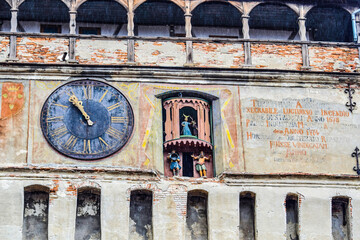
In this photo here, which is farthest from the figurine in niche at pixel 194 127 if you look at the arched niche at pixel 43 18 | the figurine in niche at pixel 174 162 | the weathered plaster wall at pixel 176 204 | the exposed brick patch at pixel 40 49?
the arched niche at pixel 43 18

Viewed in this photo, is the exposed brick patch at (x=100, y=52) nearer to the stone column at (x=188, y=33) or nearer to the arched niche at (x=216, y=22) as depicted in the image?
the stone column at (x=188, y=33)

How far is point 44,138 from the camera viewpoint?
25922 mm

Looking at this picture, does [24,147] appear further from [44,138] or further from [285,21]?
[285,21]

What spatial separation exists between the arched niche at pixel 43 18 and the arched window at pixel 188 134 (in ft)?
10.8

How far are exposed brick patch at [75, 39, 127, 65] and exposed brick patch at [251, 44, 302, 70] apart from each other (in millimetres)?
2838

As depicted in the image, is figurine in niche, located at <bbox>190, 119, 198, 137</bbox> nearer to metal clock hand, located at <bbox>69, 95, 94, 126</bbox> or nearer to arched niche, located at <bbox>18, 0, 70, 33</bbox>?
metal clock hand, located at <bbox>69, 95, 94, 126</bbox>

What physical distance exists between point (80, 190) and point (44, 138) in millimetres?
1346

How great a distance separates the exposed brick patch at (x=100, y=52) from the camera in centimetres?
2688

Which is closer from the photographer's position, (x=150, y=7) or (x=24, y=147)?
(x=24, y=147)

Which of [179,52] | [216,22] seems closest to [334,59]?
[216,22]

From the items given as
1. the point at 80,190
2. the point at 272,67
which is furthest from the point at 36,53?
the point at 272,67

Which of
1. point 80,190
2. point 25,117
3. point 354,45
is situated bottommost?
point 80,190

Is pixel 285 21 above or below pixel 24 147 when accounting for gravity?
above

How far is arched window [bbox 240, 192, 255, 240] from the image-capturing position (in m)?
25.8
